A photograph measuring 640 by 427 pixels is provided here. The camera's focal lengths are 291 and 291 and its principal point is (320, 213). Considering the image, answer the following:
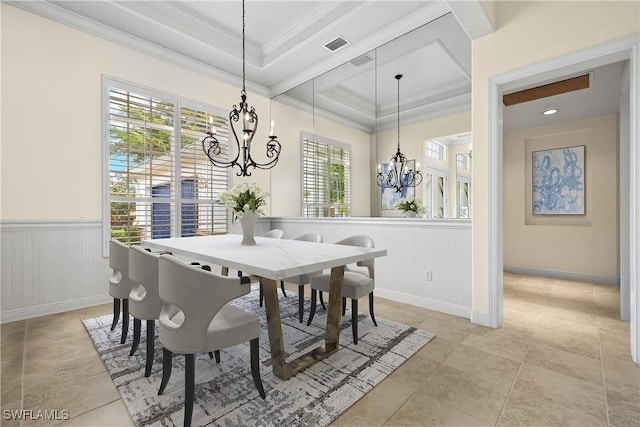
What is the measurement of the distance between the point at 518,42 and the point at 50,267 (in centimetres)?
503

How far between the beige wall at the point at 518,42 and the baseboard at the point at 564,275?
328 centimetres

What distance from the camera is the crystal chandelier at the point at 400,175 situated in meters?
3.76

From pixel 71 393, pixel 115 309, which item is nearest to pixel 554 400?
pixel 71 393

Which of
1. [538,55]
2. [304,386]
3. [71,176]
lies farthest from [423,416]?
[71,176]

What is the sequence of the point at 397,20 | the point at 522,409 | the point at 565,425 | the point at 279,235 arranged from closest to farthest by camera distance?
the point at 565,425
the point at 522,409
the point at 397,20
the point at 279,235

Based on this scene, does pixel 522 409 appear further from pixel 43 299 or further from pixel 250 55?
pixel 250 55

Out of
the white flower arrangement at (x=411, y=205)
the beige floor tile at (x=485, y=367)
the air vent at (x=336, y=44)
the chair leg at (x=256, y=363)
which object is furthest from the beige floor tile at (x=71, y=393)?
the air vent at (x=336, y=44)

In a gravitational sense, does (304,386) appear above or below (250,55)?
below

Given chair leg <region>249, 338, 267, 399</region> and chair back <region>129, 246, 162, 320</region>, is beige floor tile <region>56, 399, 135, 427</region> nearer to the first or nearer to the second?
chair back <region>129, 246, 162, 320</region>

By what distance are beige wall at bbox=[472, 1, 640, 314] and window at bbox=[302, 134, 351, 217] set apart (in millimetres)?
2219

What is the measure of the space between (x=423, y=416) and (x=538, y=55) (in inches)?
114

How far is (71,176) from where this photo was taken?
3148 millimetres

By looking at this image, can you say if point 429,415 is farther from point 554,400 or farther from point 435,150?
point 435,150

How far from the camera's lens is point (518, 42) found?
2.56m
